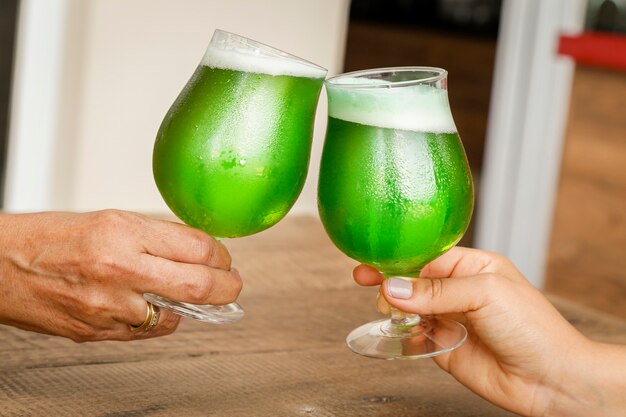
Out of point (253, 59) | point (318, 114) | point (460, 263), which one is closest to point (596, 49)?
point (318, 114)

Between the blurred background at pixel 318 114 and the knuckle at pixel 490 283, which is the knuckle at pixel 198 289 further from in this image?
the blurred background at pixel 318 114

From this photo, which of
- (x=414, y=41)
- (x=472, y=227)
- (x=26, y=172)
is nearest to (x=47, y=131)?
(x=26, y=172)

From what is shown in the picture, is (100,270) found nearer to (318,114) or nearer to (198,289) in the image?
(198,289)

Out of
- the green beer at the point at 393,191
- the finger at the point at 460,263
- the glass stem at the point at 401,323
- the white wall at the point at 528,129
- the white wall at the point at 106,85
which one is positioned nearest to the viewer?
the green beer at the point at 393,191

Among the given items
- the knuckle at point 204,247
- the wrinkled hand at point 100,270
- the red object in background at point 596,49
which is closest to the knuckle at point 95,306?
the wrinkled hand at point 100,270

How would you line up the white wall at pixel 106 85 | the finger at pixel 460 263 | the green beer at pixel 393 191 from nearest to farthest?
the green beer at pixel 393 191
the finger at pixel 460 263
the white wall at pixel 106 85

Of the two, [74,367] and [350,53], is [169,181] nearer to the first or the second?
[74,367]

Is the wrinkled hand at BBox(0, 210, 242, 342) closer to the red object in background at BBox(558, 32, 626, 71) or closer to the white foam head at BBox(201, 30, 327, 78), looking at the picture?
the white foam head at BBox(201, 30, 327, 78)

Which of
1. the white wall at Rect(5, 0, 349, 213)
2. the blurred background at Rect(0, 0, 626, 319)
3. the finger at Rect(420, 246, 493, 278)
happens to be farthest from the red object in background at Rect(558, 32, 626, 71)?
the finger at Rect(420, 246, 493, 278)
